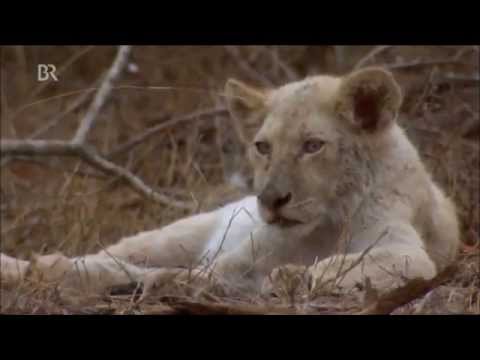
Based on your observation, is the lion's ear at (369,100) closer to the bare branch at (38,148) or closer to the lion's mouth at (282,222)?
the lion's mouth at (282,222)

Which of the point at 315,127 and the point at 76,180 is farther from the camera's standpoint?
the point at 76,180

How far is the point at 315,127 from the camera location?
4113 mm

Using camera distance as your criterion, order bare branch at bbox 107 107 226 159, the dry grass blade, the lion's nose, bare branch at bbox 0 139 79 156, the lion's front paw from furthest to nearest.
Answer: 1. bare branch at bbox 107 107 226 159
2. bare branch at bbox 0 139 79 156
3. the lion's nose
4. the lion's front paw
5. the dry grass blade

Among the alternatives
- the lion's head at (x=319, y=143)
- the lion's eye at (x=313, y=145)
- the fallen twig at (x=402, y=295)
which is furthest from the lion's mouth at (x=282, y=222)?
the fallen twig at (x=402, y=295)

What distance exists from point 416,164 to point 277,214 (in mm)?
720

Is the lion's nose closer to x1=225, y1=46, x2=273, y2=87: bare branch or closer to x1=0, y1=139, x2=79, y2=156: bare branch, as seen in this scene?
x1=0, y1=139, x2=79, y2=156: bare branch

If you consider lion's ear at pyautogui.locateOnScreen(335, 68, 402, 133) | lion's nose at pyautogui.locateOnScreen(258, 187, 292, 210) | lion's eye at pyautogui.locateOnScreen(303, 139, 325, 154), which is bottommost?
lion's nose at pyautogui.locateOnScreen(258, 187, 292, 210)

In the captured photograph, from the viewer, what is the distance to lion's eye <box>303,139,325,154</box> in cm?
408

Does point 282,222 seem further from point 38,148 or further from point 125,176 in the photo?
point 38,148

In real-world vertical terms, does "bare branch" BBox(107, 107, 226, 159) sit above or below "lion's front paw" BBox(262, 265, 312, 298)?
above

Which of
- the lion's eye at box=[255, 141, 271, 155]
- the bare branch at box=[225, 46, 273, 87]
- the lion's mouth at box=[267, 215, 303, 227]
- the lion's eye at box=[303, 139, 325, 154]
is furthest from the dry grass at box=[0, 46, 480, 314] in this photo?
the lion's eye at box=[303, 139, 325, 154]

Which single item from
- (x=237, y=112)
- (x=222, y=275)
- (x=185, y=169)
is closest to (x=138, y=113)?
(x=185, y=169)

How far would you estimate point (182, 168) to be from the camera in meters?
6.74
